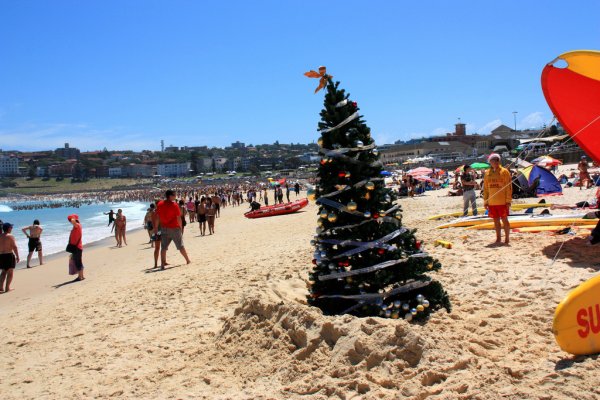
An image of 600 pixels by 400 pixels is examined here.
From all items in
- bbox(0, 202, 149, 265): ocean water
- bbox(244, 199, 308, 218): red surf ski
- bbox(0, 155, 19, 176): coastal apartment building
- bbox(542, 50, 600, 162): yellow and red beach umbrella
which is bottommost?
bbox(0, 202, 149, 265): ocean water

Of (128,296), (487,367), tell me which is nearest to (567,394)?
(487,367)

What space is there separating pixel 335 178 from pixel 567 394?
2.46m

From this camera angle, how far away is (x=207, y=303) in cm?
643

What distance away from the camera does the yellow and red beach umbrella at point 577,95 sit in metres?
6.74

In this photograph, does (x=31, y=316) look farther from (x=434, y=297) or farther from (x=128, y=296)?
(x=434, y=297)

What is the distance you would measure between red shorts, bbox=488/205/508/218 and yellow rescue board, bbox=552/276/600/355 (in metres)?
4.11

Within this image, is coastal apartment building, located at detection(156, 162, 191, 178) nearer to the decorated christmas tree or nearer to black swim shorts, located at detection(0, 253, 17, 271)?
black swim shorts, located at detection(0, 253, 17, 271)

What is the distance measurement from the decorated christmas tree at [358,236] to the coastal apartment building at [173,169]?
167336 millimetres

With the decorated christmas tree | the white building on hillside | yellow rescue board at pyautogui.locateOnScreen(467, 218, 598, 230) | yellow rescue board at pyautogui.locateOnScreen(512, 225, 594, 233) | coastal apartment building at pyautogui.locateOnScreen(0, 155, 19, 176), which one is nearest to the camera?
the decorated christmas tree

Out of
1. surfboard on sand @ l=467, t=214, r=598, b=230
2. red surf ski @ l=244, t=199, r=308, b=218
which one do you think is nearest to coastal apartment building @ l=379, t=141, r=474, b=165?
red surf ski @ l=244, t=199, r=308, b=218

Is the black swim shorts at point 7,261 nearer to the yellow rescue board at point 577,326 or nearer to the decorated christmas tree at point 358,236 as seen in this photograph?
the decorated christmas tree at point 358,236

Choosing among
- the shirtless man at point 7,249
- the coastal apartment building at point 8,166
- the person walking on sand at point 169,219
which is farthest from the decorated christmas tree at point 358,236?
the coastal apartment building at point 8,166

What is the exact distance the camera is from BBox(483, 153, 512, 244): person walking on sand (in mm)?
7289

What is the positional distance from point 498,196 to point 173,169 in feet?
567
